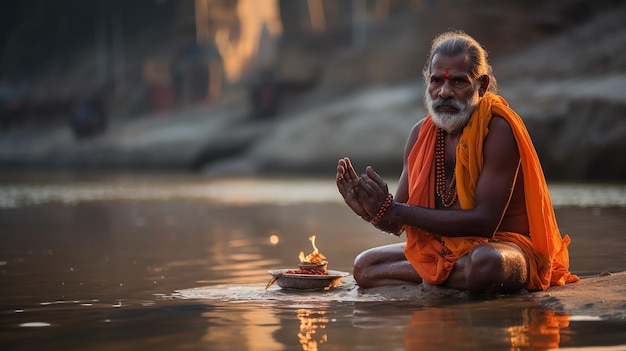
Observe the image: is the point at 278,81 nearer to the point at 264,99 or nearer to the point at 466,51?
the point at 264,99

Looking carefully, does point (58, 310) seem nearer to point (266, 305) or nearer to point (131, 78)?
point (266, 305)

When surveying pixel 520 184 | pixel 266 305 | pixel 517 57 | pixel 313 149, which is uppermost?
pixel 517 57

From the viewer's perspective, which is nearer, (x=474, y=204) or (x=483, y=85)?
(x=474, y=204)

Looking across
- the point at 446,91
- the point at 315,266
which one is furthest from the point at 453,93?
the point at 315,266

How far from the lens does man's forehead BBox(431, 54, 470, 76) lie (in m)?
6.65

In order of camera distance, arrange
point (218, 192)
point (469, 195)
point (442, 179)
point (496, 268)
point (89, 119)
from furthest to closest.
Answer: point (89, 119), point (218, 192), point (442, 179), point (469, 195), point (496, 268)

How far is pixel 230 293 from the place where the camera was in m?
7.11

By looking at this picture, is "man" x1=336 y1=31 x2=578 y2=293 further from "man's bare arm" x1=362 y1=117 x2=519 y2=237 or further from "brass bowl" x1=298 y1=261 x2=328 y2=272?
"brass bowl" x1=298 y1=261 x2=328 y2=272

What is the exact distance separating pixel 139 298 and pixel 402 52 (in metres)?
31.8

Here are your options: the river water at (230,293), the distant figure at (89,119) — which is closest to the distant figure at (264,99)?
the distant figure at (89,119)

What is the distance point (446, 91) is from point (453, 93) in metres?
0.04

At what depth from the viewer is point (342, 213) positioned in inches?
620

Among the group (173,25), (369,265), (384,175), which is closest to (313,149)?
(384,175)

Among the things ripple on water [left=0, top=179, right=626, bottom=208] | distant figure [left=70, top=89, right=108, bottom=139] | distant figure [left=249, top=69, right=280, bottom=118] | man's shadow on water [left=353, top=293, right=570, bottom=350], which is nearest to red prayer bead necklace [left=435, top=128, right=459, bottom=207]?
man's shadow on water [left=353, top=293, right=570, bottom=350]
